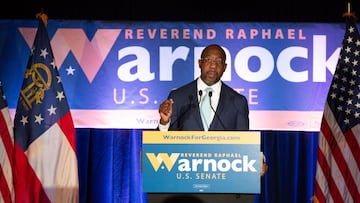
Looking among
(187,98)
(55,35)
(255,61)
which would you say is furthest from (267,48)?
(55,35)

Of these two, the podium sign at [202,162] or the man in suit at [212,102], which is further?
the man in suit at [212,102]

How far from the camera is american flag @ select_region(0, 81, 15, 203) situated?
14.0ft

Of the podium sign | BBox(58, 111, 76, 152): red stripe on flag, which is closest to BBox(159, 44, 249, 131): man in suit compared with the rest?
BBox(58, 111, 76, 152): red stripe on flag

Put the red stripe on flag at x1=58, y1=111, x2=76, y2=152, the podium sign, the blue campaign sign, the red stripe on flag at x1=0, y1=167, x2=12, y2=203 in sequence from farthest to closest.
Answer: the blue campaign sign → the red stripe on flag at x1=58, y1=111, x2=76, y2=152 → the red stripe on flag at x1=0, y1=167, x2=12, y2=203 → the podium sign

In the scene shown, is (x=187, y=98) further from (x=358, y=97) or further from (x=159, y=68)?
(x=358, y=97)

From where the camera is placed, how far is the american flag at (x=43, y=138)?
14.2 ft

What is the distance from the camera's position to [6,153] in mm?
4332

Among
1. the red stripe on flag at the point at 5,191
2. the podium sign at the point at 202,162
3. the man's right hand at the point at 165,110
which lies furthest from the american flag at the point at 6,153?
the podium sign at the point at 202,162

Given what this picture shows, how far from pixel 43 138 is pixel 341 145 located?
2.22 m

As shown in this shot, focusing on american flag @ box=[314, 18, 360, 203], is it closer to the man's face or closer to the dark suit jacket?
the dark suit jacket

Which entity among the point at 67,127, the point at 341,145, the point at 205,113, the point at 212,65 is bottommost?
the point at 341,145

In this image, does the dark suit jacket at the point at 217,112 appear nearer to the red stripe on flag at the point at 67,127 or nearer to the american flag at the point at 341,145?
the american flag at the point at 341,145

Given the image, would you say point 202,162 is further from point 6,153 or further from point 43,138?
point 6,153

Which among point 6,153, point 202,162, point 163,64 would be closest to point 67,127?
point 6,153
